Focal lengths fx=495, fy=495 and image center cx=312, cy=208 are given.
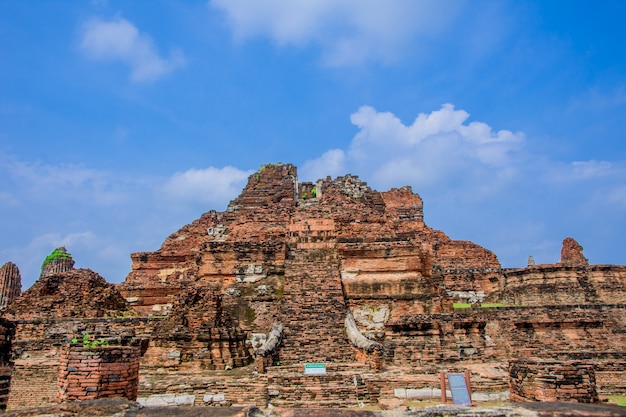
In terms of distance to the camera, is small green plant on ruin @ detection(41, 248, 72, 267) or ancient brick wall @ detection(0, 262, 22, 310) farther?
small green plant on ruin @ detection(41, 248, 72, 267)

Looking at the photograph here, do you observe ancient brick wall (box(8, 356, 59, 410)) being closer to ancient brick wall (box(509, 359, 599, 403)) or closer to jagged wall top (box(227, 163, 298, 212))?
ancient brick wall (box(509, 359, 599, 403))

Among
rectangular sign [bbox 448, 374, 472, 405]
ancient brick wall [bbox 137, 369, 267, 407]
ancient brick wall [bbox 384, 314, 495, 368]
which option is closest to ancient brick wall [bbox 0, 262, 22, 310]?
ancient brick wall [bbox 137, 369, 267, 407]

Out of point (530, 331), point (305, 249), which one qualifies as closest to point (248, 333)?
point (305, 249)

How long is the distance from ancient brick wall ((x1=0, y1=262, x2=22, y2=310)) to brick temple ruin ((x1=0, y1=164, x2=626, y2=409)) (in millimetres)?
8614

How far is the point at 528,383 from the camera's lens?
726 centimetres

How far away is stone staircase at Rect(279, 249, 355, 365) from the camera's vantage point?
13805 mm

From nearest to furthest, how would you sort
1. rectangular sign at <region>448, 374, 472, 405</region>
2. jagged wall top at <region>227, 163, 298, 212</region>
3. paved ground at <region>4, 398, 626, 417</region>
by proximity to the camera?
paved ground at <region>4, 398, 626, 417</region>
rectangular sign at <region>448, 374, 472, 405</region>
jagged wall top at <region>227, 163, 298, 212</region>

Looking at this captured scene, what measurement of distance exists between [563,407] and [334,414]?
2.26m

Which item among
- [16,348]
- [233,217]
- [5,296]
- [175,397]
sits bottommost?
[175,397]

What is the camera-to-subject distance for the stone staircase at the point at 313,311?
45.3 ft

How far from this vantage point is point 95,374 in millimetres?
7328

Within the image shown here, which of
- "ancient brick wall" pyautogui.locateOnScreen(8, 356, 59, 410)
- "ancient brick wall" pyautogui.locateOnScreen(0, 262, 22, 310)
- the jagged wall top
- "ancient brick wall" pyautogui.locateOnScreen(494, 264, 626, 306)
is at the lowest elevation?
"ancient brick wall" pyautogui.locateOnScreen(8, 356, 59, 410)

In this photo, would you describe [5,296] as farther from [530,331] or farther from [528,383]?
[528,383]

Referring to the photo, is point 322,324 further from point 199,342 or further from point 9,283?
point 9,283
